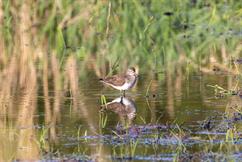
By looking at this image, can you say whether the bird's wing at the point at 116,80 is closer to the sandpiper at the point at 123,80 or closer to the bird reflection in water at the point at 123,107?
the sandpiper at the point at 123,80

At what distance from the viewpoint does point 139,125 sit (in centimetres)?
872

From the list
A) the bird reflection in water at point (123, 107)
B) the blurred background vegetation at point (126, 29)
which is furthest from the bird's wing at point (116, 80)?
the blurred background vegetation at point (126, 29)

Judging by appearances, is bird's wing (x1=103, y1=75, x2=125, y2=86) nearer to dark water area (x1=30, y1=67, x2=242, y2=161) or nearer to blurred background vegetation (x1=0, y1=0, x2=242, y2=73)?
dark water area (x1=30, y1=67, x2=242, y2=161)

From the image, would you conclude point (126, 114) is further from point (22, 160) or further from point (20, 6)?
point (20, 6)

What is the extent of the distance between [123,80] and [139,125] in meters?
1.98

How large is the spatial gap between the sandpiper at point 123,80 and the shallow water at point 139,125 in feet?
0.39

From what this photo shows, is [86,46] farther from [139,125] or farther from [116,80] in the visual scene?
[139,125]

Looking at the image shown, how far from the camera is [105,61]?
12.9 m

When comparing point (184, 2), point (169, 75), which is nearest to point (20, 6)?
point (184, 2)

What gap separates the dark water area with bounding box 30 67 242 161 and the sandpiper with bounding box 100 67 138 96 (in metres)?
0.12

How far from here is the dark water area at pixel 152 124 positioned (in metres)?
7.64

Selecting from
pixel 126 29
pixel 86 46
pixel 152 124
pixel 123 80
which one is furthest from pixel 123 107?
pixel 126 29

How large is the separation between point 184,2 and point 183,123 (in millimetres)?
9447

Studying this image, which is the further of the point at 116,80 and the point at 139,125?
the point at 116,80
